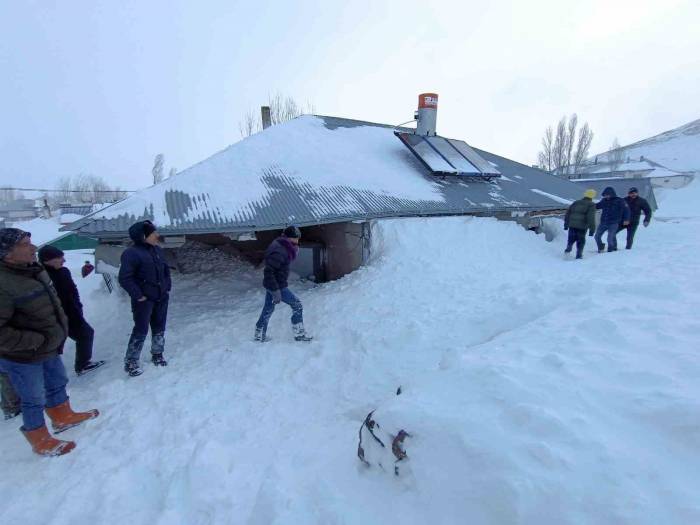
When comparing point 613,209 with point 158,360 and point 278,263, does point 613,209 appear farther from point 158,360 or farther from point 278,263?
point 158,360

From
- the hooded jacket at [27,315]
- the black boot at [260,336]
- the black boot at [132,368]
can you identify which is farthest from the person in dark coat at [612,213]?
the hooded jacket at [27,315]

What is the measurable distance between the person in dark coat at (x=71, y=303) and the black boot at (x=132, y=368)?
34.0 inches

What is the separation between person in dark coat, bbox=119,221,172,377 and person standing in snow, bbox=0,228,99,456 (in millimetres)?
1035

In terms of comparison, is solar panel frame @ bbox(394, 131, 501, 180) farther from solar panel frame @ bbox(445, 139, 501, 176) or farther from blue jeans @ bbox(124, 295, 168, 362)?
blue jeans @ bbox(124, 295, 168, 362)

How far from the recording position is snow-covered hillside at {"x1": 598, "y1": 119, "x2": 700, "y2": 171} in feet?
188

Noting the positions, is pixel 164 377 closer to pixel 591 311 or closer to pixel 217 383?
pixel 217 383

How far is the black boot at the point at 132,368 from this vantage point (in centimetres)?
459

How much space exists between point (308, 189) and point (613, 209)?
269 inches

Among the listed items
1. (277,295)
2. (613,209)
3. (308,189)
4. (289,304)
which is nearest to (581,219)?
(613,209)

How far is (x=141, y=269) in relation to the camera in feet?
14.4

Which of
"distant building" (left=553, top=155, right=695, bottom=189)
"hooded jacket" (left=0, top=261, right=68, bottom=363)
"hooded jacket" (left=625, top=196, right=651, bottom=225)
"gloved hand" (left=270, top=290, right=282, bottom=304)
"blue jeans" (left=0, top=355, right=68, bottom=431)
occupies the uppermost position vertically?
"distant building" (left=553, top=155, right=695, bottom=189)

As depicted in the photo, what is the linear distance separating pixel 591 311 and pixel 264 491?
11.9ft

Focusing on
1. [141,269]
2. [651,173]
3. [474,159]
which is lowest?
[141,269]

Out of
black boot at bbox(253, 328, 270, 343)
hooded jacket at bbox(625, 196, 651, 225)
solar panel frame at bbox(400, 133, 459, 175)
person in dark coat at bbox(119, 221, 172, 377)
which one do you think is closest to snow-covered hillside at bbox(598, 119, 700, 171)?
hooded jacket at bbox(625, 196, 651, 225)
